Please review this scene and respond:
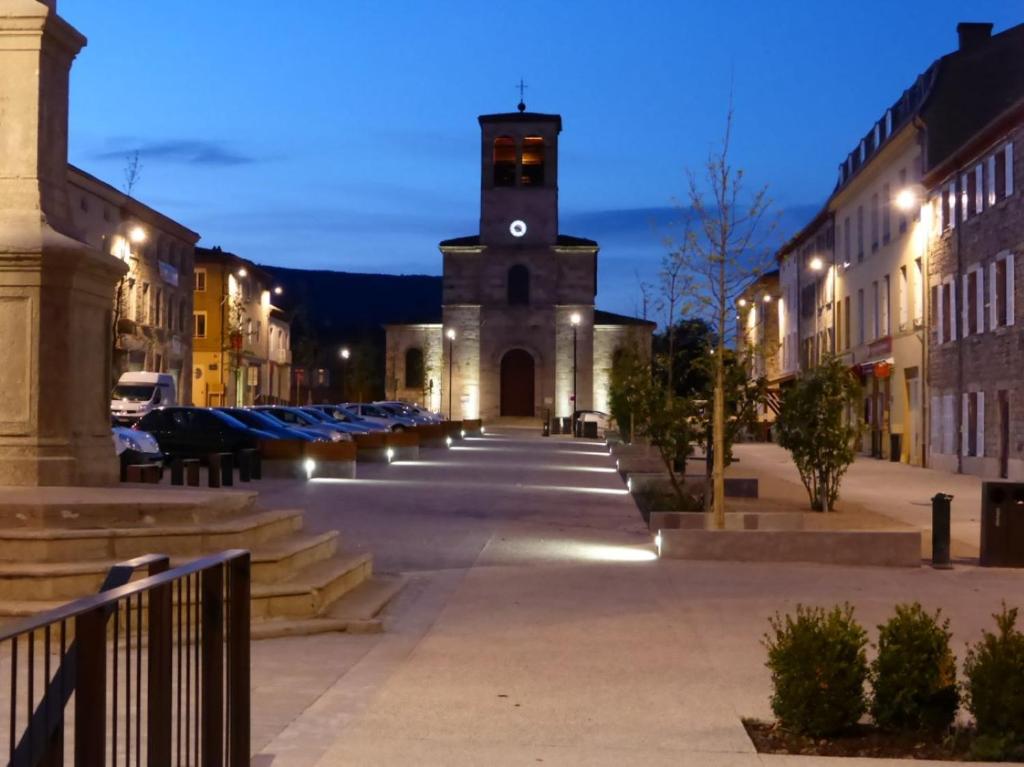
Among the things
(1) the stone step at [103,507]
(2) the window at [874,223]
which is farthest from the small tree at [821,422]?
(2) the window at [874,223]

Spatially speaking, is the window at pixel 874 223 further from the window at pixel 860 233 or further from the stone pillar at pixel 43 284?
the stone pillar at pixel 43 284

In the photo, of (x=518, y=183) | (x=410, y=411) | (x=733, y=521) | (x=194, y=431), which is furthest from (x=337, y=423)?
(x=518, y=183)

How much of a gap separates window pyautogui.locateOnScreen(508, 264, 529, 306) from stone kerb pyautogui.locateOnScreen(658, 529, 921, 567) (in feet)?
242

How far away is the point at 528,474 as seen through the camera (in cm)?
3344

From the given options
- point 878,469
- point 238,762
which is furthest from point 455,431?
point 238,762

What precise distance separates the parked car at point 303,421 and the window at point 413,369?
49.4m

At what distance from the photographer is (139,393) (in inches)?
1898

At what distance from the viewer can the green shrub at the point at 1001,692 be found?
6.60 metres

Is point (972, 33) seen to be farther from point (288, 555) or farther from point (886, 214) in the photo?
point (288, 555)

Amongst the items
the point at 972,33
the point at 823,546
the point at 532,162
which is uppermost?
the point at 532,162

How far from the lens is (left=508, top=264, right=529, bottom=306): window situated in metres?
88.9

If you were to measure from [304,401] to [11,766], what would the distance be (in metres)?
111

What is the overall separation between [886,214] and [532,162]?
42.8 meters

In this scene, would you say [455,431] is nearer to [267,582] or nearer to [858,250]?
[858,250]
